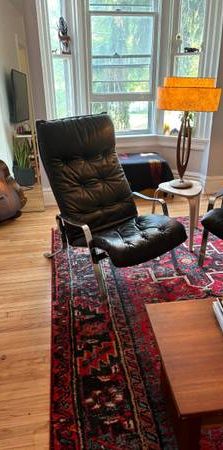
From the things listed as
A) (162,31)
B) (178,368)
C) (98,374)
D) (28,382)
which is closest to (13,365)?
(28,382)

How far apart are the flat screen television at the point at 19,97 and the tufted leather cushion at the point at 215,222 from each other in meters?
2.08

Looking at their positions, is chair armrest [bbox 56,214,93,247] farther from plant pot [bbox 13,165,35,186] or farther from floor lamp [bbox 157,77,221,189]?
plant pot [bbox 13,165,35,186]

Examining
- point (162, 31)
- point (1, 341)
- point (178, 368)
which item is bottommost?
point (1, 341)

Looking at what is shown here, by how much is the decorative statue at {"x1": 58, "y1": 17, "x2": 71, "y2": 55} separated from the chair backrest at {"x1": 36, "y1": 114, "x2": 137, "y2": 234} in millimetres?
1499

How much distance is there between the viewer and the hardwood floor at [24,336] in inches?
53.4

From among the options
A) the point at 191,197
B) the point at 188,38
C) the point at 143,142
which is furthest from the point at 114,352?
the point at 188,38

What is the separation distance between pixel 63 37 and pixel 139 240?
251 centimetres

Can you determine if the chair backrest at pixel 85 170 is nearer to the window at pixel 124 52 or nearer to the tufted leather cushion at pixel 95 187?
the tufted leather cushion at pixel 95 187

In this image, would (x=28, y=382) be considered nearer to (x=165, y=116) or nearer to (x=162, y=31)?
(x=165, y=116)

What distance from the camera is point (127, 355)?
5.45 ft

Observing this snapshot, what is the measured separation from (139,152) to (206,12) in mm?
1521

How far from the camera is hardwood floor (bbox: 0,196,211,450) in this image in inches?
53.4

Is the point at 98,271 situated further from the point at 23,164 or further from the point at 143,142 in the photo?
the point at 143,142

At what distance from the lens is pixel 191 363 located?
1.14 metres
